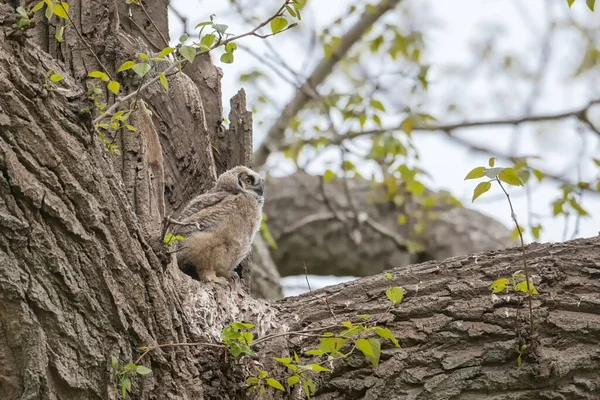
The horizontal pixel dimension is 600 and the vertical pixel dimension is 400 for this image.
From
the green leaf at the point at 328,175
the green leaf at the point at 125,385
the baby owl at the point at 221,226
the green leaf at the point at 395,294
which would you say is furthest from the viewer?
the green leaf at the point at 328,175

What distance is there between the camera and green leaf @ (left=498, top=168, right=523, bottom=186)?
9.78 feet

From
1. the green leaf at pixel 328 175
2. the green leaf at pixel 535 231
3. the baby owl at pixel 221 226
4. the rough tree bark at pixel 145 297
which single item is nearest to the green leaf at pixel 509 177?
the rough tree bark at pixel 145 297

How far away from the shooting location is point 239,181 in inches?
198

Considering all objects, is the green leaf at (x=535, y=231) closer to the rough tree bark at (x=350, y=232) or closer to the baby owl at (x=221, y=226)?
the baby owl at (x=221, y=226)

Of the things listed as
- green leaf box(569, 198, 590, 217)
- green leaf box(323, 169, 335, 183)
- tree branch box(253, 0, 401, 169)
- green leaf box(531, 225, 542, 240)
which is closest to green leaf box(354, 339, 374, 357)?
green leaf box(569, 198, 590, 217)

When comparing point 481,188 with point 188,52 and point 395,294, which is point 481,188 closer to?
point 395,294

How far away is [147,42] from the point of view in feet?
15.5

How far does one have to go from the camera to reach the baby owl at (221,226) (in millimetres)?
4367

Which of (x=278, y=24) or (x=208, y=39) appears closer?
(x=208, y=39)

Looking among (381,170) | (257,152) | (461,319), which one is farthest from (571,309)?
(257,152)

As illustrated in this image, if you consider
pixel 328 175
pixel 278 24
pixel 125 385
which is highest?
pixel 328 175

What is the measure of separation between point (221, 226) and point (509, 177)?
2036 mm

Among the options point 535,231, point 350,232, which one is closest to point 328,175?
point 350,232

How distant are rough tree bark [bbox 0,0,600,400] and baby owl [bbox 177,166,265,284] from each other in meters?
0.23
